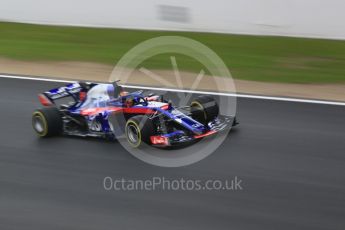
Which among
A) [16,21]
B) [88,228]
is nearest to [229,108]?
[88,228]

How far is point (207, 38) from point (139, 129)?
6.62 m

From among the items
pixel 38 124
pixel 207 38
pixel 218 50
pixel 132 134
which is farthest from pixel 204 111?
pixel 207 38

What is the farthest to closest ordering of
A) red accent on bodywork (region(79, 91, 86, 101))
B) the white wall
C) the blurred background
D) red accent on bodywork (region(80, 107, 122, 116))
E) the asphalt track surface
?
the white wall, the blurred background, red accent on bodywork (region(79, 91, 86, 101)), red accent on bodywork (region(80, 107, 122, 116)), the asphalt track surface

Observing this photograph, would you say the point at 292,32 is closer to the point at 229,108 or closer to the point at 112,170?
the point at 229,108

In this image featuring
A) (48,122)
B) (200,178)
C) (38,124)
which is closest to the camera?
(200,178)

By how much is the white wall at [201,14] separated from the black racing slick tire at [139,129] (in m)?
6.07

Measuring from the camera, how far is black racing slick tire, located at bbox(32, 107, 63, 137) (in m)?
8.02

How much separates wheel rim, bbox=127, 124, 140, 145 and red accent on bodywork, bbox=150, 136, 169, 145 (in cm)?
19

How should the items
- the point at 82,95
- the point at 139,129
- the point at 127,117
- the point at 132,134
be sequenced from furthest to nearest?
the point at 82,95 < the point at 127,117 < the point at 132,134 < the point at 139,129

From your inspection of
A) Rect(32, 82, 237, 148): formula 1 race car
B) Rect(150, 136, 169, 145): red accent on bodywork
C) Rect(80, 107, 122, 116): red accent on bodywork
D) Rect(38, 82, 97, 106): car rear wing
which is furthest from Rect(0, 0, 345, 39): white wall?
Rect(150, 136, 169, 145): red accent on bodywork

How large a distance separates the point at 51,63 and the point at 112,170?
6.52 m

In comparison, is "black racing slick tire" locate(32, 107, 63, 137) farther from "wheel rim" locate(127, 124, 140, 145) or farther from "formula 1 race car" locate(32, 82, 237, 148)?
"wheel rim" locate(127, 124, 140, 145)

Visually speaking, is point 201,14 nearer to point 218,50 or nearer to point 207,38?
point 207,38

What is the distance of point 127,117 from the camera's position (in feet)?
25.5
